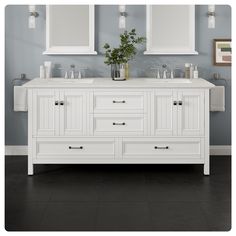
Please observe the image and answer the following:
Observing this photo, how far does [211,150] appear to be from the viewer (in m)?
5.81

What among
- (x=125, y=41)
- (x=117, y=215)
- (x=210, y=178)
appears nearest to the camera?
(x=117, y=215)

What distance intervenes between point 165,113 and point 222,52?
1132 mm

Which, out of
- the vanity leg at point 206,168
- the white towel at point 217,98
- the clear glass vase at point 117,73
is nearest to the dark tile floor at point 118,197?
the vanity leg at point 206,168

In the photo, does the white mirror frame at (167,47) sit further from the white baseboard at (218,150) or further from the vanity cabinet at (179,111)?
the white baseboard at (218,150)

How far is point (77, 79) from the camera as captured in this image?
5598 millimetres

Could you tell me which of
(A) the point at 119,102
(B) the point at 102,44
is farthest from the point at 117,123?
(B) the point at 102,44

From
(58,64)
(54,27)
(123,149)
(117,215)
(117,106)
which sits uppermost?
(54,27)

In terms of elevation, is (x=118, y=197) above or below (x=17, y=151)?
below

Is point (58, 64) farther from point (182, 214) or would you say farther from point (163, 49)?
point (182, 214)

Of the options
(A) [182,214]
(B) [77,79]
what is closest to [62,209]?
(A) [182,214]

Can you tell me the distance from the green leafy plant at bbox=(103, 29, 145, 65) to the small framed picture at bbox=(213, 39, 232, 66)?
0.76 metres

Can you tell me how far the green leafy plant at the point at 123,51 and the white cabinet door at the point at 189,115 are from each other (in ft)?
2.36

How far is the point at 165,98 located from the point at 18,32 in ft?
5.68

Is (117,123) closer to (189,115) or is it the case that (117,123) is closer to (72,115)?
(72,115)
